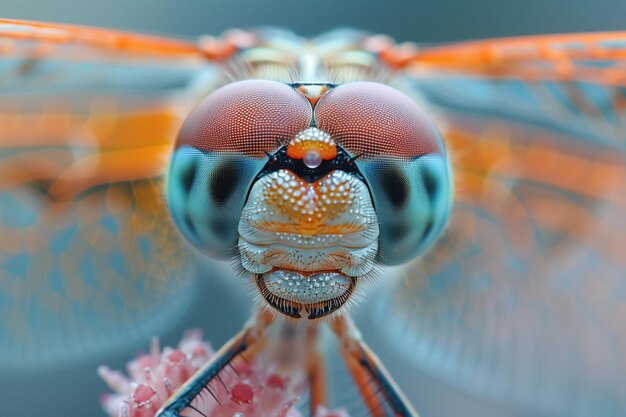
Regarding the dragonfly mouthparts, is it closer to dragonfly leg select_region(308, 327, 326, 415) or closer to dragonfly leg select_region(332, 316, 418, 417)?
dragonfly leg select_region(332, 316, 418, 417)

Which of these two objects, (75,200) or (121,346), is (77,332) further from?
(75,200)

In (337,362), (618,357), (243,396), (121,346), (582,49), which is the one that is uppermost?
(582,49)

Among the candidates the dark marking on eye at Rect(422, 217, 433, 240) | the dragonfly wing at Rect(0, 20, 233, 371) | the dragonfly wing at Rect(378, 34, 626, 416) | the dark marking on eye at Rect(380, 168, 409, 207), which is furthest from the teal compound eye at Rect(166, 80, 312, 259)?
the dragonfly wing at Rect(378, 34, 626, 416)

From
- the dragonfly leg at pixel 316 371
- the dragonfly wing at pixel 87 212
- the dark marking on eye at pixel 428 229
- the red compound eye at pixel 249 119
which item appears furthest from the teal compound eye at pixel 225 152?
the dragonfly wing at pixel 87 212

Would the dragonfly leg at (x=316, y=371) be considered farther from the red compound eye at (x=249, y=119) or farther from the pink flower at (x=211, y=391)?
the red compound eye at (x=249, y=119)

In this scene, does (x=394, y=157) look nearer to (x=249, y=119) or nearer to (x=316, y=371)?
(x=249, y=119)

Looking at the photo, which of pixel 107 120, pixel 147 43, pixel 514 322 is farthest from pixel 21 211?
pixel 514 322
